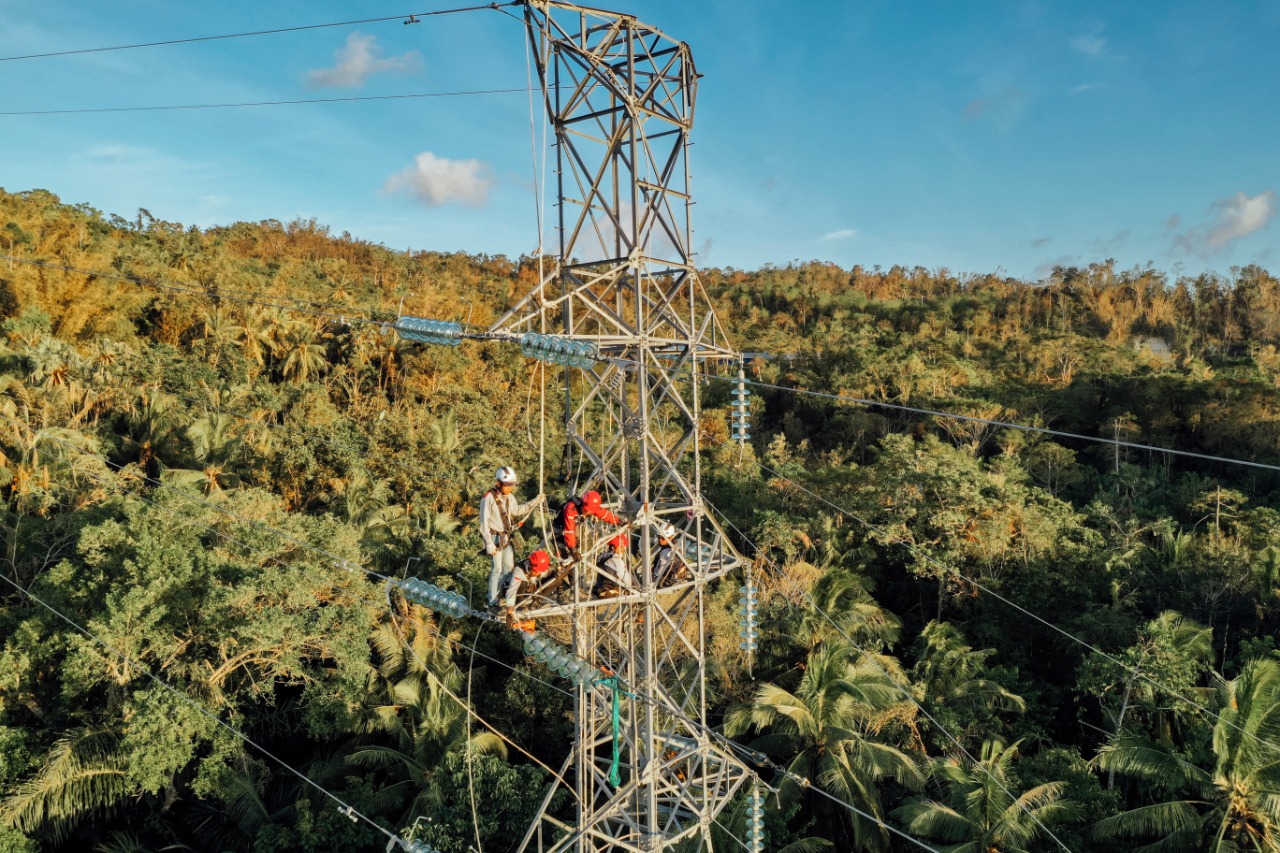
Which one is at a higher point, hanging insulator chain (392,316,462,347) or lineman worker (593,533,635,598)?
hanging insulator chain (392,316,462,347)

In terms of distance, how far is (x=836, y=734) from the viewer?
15.4 m

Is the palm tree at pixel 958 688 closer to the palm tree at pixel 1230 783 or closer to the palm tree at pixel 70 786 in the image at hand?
the palm tree at pixel 1230 783

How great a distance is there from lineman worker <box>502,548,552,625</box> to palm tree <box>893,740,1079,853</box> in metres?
7.82

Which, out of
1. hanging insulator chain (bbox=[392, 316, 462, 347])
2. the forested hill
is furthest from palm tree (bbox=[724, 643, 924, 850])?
hanging insulator chain (bbox=[392, 316, 462, 347])

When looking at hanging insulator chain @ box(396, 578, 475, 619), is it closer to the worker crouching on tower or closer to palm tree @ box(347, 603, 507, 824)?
the worker crouching on tower

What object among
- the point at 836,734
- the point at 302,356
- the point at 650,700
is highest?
the point at 302,356

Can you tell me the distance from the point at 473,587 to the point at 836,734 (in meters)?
8.32

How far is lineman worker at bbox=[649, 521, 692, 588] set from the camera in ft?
26.9

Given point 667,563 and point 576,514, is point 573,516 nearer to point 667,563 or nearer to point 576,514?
point 576,514

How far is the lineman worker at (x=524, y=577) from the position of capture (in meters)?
7.32

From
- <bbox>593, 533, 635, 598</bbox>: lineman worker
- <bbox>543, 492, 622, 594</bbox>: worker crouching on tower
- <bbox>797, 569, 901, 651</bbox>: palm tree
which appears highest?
<bbox>543, 492, 622, 594</bbox>: worker crouching on tower

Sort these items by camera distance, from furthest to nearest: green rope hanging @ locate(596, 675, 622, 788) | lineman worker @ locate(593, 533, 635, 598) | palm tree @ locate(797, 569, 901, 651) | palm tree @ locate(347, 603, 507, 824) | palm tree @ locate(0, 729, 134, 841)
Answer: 1. palm tree @ locate(797, 569, 901, 651)
2. palm tree @ locate(347, 603, 507, 824)
3. palm tree @ locate(0, 729, 134, 841)
4. green rope hanging @ locate(596, 675, 622, 788)
5. lineman worker @ locate(593, 533, 635, 598)

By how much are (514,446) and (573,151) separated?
19.2 meters

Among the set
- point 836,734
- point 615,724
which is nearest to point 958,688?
point 836,734
